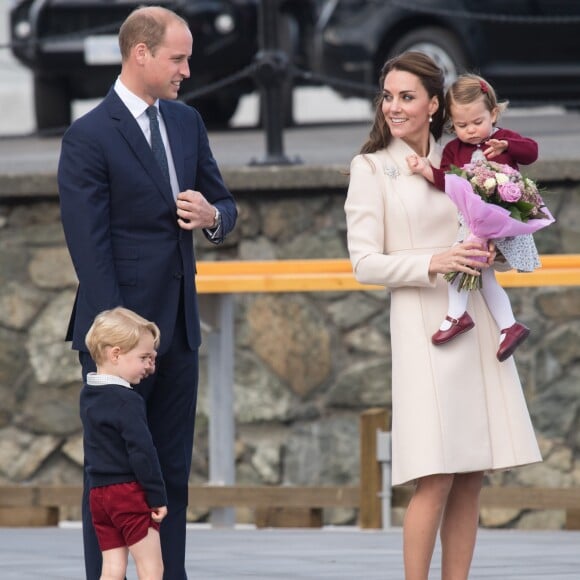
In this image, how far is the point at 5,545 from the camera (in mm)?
6781

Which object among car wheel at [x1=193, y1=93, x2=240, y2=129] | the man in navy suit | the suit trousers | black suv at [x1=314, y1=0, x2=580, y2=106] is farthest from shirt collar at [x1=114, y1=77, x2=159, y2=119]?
car wheel at [x1=193, y1=93, x2=240, y2=129]

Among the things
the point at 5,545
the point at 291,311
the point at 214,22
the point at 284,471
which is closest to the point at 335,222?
the point at 291,311

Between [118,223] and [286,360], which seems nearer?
[118,223]

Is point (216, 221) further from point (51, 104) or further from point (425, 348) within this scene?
point (51, 104)

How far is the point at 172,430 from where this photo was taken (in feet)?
16.3

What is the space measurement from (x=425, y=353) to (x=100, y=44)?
7.00 metres

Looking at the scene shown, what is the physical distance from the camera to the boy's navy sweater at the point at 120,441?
4.64m

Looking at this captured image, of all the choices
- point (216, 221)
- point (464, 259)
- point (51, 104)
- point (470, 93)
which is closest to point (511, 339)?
point (464, 259)

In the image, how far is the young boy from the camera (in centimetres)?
463

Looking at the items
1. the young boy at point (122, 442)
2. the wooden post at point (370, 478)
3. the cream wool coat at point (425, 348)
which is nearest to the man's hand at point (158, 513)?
the young boy at point (122, 442)

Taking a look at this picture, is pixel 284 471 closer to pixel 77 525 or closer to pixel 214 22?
pixel 77 525

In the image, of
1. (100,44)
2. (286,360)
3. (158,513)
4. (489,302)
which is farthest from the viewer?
(100,44)

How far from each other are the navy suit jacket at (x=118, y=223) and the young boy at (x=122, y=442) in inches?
6.5

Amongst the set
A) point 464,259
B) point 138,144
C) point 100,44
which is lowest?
point 464,259
